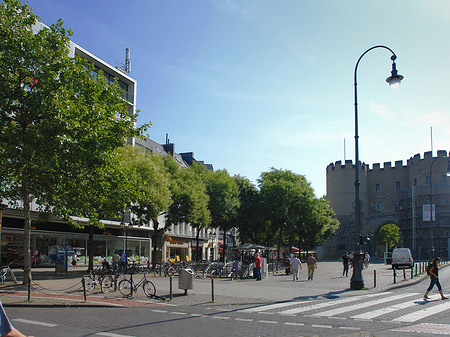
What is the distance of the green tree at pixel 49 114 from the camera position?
16.8m

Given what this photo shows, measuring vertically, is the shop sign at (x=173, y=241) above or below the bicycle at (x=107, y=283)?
below

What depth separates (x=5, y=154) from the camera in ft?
56.7

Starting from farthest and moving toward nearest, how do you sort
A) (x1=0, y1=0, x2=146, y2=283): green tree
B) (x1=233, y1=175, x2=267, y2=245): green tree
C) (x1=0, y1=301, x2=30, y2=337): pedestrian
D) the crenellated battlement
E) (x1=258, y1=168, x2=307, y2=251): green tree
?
the crenellated battlement → (x1=233, y1=175, x2=267, y2=245): green tree → (x1=258, y1=168, x2=307, y2=251): green tree → (x1=0, y1=0, x2=146, y2=283): green tree → (x1=0, y1=301, x2=30, y2=337): pedestrian

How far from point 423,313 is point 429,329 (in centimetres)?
272

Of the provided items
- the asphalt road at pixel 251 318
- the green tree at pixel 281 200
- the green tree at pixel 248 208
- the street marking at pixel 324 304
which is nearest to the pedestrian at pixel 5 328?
the asphalt road at pixel 251 318

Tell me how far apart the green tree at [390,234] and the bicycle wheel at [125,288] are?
83.1m

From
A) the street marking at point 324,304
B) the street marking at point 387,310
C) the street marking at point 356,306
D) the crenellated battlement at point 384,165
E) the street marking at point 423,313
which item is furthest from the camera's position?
the crenellated battlement at point 384,165

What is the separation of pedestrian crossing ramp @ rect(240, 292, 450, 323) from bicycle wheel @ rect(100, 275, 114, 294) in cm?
674

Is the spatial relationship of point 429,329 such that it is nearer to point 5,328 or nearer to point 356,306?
point 356,306

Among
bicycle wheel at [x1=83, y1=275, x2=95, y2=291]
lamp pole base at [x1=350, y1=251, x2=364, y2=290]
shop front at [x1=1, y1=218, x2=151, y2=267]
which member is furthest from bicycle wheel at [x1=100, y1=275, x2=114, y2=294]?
lamp pole base at [x1=350, y1=251, x2=364, y2=290]

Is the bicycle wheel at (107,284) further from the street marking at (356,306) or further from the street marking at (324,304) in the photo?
the street marking at (356,306)

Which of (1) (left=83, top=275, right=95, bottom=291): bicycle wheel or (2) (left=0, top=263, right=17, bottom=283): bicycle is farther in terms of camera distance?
(2) (left=0, top=263, right=17, bottom=283): bicycle

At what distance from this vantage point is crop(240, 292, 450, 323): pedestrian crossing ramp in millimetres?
11711

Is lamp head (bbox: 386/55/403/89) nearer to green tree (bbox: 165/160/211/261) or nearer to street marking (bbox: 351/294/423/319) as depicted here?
street marking (bbox: 351/294/423/319)
